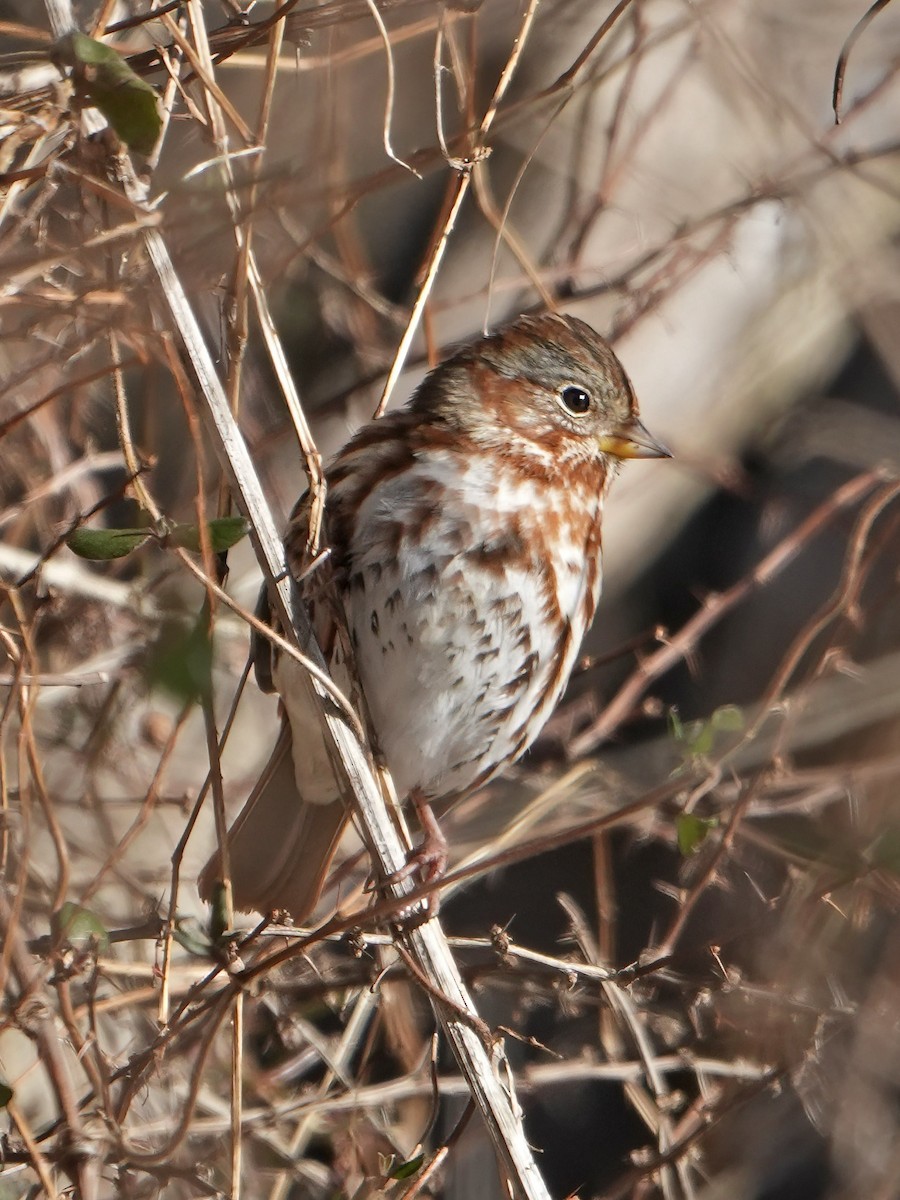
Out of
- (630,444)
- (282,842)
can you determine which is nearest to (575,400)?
(630,444)

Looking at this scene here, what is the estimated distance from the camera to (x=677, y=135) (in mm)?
4789

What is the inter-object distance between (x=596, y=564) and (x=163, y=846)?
150 cm

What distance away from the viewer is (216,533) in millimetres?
2336

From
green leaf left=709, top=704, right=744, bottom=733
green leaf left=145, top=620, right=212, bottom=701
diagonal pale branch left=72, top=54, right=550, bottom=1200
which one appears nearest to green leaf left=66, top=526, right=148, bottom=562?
diagonal pale branch left=72, top=54, right=550, bottom=1200

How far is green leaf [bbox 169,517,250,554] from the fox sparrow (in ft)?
1.38

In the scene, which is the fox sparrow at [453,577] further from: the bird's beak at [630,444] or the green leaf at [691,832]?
the green leaf at [691,832]

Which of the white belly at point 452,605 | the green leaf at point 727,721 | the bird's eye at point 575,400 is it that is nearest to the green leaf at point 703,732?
the green leaf at point 727,721

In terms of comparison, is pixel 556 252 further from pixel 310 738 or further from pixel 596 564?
pixel 310 738

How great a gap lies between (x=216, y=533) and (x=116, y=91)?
65cm

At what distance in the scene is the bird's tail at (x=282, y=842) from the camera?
325 centimetres

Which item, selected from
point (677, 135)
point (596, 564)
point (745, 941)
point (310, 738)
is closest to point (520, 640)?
point (596, 564)

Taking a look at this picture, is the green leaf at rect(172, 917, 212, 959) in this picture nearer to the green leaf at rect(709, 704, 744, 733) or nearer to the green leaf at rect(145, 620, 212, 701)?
the green leaf at rect(145, 620, 212, 701)

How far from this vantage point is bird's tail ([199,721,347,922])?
3.25 m

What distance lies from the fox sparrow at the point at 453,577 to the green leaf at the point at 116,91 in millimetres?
902
